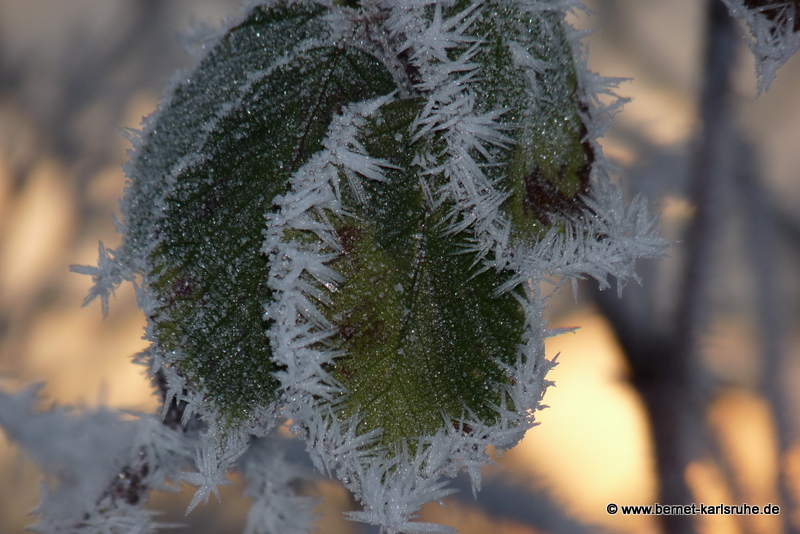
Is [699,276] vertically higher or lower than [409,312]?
higher

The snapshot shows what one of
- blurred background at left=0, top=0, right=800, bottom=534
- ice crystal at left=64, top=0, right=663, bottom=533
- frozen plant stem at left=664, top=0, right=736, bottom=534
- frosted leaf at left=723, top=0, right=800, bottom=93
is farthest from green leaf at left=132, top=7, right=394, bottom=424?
frozen plant stem at left=664, top=0, right=736, bottom=534

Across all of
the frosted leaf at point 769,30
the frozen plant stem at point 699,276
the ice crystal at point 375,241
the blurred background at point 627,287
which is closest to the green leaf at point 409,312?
the ice crystal at point 375,241

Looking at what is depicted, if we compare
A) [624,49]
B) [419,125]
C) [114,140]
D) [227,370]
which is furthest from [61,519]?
[624,49]

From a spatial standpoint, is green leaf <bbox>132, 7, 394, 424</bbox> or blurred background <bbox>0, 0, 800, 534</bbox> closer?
green leaf <bbox>132, 7, 394, 424</bbox>

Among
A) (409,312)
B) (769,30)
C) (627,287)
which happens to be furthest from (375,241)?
(627,287)

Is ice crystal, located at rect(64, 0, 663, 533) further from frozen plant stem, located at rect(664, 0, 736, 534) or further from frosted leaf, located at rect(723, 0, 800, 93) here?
frozen plant stem, located at rect(664, 0, 736, 534)

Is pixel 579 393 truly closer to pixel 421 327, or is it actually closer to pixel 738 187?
pixel 738 187

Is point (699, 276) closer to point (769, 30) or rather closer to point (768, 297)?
point (768, 297)
